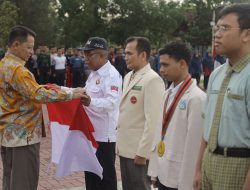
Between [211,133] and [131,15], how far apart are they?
31786mm

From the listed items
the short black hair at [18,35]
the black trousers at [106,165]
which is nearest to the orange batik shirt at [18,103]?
the short black hair at [18,35]

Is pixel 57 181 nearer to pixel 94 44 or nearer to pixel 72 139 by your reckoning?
pixel 72 139

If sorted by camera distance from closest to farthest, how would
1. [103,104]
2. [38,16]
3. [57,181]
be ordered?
[103,104] < [57,181] < [38,16]

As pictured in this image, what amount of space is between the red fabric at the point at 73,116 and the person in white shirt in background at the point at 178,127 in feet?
3.76

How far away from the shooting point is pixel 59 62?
17656mm

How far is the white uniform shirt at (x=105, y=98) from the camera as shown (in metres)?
4.38

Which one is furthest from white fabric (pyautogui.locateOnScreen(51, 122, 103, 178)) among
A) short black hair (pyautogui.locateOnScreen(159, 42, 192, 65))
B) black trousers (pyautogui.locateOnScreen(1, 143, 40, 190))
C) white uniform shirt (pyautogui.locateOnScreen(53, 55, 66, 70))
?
white uniform shirt (pyautogui.locateOnScreen(53, 55, 66, 70))

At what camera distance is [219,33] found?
104 inches

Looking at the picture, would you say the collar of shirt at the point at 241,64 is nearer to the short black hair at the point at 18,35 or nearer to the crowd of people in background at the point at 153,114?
the crowd of people in background at the point at 153,114

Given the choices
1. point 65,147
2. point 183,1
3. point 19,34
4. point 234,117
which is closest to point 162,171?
point 234,117

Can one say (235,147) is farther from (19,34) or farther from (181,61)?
(19,34)

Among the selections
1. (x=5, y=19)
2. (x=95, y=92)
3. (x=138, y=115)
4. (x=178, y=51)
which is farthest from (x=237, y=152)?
(x=5, y=19)

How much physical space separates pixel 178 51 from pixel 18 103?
5.28 feet

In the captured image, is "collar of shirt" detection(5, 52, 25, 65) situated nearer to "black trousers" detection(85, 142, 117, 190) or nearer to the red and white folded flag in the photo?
the red and white folded flag
